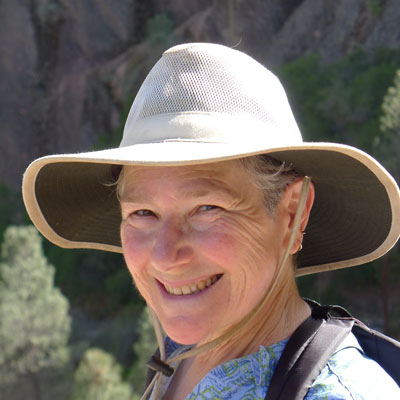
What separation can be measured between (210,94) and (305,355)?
429 mm

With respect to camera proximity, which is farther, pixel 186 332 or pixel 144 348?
pixel 144 348

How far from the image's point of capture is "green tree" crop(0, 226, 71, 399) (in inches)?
401

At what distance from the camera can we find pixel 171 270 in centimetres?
111

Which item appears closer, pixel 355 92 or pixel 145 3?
pixel 355 92

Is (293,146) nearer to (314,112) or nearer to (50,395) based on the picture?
(50,395)

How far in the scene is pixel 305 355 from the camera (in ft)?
3.39

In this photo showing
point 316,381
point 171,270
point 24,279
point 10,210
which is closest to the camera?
point 316,381

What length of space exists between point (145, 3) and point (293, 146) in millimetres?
18417

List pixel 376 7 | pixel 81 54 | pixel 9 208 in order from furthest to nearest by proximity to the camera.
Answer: pixel 81 54
pixel 9 208
pixel 376 7

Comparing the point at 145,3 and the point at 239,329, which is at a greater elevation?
the point at 239,329

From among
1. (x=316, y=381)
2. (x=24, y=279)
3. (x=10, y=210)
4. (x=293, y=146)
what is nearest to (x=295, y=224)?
(x=293, y=146)

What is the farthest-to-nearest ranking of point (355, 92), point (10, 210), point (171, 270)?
point (10, 210) → point (355, 92) → point (171, 270)

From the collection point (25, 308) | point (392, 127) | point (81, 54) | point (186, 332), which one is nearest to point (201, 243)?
point (186, 332)

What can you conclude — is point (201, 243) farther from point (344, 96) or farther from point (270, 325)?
point (344, 96)
